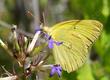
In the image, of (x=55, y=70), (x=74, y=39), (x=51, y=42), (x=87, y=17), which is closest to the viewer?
(x=55, y=70)

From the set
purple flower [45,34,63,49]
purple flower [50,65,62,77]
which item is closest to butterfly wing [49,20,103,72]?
purple flower [45,34,63,49]

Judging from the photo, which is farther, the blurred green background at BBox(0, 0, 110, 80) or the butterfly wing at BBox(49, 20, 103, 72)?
the blurred green background at BBox(0, 0, 110, 80)

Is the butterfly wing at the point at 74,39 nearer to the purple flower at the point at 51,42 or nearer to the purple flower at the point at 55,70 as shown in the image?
the purple flower at the point at 51,42

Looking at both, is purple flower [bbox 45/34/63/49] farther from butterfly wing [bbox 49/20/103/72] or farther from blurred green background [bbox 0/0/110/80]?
blurred green background [bbox 0/0/110/80]

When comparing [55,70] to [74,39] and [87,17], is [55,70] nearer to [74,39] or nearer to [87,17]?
[74,39]

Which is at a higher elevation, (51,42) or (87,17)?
(87,17)

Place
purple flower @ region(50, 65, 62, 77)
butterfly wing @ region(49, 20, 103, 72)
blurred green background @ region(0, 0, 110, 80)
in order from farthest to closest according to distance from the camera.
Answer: blurred green background @ region(0, 0, 110, 80), butterfly wing @ region(49, 20, 103, 72), purple flower @ region(50, 65, 62, 77)

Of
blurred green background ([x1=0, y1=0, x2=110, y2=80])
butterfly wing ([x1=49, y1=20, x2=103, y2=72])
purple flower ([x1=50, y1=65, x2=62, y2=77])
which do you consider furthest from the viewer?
blurred green background ([x1=0, y1=0, x2=110, y2=80])

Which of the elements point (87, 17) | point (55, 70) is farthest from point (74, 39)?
point (87, 17)

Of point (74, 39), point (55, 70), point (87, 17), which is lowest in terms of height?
point (55, 70)
